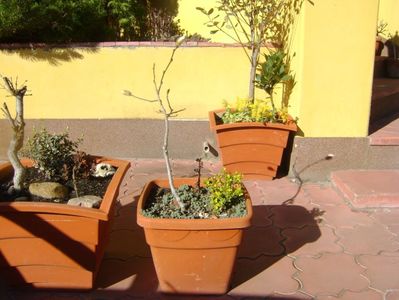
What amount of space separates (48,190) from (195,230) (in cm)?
104

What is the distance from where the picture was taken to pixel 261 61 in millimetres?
4895

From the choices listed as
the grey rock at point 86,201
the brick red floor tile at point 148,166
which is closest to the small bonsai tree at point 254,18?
the brick red floor tile at point 148,166

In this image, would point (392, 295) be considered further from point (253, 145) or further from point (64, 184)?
point (64, 184)

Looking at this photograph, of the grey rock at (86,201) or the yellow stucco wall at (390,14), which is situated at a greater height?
the yellow stucco wall at (390,14)

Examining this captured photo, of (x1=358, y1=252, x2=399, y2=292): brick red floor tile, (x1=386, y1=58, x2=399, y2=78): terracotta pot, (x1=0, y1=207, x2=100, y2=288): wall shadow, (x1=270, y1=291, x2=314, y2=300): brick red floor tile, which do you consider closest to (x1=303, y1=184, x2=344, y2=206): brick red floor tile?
(x1=358, y1=252, x2=399, y2=292): brick red floor tile

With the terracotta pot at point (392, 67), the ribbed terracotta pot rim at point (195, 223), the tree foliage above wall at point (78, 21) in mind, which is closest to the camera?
the ribbed terracotta pot rim at point (195, 223)

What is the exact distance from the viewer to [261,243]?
334 cm

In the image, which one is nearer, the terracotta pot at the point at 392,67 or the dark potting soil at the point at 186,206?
the dark potting soil at the point at 186,206

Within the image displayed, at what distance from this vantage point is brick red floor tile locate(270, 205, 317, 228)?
3.65 metres

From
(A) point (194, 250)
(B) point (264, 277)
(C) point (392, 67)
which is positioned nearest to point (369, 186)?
(B) point (264, 277)

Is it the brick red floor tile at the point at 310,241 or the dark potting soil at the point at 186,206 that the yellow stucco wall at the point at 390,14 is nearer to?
the brick red floor tile at the point at 310,241

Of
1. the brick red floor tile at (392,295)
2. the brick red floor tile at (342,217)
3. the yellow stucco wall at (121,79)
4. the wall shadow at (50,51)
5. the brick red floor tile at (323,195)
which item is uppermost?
the wall shadow at (50,51)

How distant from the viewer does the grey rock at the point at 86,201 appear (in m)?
2.73

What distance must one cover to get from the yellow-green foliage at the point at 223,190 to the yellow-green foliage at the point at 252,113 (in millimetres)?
1688
